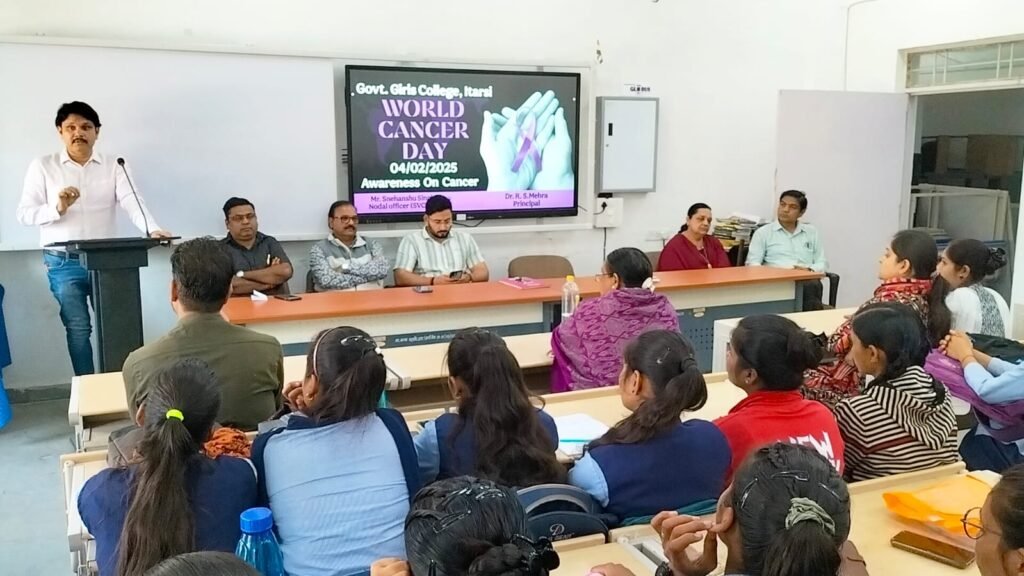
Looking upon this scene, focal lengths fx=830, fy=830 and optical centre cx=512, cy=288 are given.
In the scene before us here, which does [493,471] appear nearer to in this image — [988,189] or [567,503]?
[567,503]

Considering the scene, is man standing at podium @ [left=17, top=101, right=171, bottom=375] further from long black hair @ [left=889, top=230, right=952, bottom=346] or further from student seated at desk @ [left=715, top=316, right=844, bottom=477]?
long black hair @ [left=889, top=230, right=952, bottom=346]

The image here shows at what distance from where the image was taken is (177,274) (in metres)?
2.33

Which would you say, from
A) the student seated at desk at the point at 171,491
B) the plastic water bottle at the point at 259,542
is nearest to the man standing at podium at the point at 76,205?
the student seated at desk at the point at 171,491

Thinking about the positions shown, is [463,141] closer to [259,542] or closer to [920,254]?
[920,254]

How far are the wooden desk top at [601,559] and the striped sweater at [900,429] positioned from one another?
0.88 meters

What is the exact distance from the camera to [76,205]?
181 inches

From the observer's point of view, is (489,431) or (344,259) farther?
(344,259)

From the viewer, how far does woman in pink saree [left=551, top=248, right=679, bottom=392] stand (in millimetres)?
3076

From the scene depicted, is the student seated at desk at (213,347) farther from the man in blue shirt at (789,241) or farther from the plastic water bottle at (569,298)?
the man in blue shirt at (789,241)

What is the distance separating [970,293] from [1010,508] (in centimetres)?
Answer: 237

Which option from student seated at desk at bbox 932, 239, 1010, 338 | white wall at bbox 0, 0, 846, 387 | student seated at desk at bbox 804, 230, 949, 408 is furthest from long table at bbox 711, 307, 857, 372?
white wall at bbox 0, 0, 846, 387

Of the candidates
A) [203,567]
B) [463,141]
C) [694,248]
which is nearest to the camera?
[203,567]

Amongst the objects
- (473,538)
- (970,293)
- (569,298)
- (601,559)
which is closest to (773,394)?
(601,559)

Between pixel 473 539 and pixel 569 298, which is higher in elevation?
pixel 473 539
